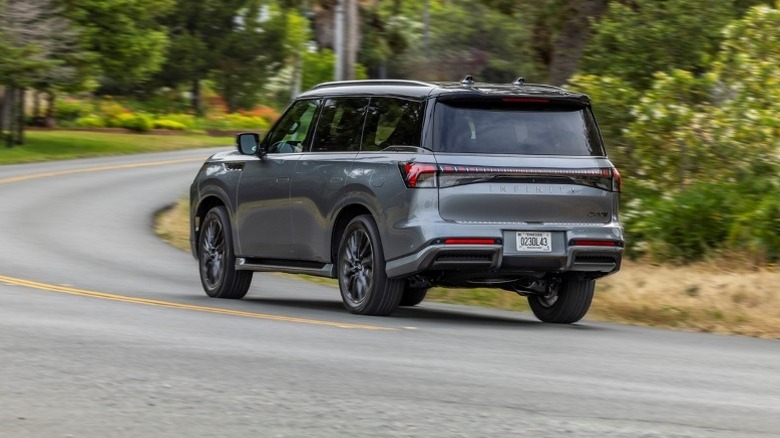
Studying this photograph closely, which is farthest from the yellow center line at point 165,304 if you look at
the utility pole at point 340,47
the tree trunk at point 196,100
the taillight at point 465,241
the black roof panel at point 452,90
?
the tree trunk at point 196,100

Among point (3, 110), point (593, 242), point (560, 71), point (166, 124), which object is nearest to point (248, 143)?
point (593, 242)

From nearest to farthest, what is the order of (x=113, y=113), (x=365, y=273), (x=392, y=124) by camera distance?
(x=392, y=124)
(x=365, y=273)
(x=113, y=113)

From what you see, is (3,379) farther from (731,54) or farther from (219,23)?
(219,23)

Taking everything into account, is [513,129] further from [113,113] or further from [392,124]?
[113,113]

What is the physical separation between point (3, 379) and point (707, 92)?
44.8 feet

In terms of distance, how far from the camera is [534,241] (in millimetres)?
11656

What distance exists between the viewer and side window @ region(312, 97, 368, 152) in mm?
12523

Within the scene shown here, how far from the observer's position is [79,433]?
6.79 m

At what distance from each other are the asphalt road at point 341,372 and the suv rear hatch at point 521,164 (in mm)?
930

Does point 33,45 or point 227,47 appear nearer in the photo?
point 33,45

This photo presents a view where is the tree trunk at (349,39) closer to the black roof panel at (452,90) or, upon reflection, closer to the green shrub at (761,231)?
the green shrub at (761,231)

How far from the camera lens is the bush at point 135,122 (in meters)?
64.4

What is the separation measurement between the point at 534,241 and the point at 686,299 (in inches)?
97.3

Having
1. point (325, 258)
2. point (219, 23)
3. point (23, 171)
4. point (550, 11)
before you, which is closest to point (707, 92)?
point (325, 258)
